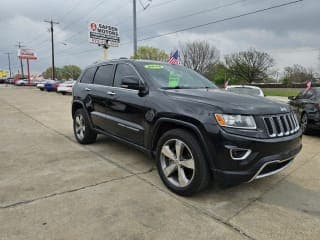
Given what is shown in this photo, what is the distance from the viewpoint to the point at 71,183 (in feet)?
12.5

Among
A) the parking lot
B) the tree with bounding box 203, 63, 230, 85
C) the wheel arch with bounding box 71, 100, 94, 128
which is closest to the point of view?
the parking lot

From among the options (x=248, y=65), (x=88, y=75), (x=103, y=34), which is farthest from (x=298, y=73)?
(x=88, y=75)

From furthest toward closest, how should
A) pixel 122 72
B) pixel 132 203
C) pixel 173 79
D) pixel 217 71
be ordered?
1. pixel 217 71
2. pixel 122 72
3. pixel 173 79
4. pixel 132 203

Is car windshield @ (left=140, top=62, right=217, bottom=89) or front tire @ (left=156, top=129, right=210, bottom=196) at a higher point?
car windshield @ (left=140, top=62, right=217, bottom=89)

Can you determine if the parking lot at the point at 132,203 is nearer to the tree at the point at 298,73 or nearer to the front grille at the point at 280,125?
the front grille at the point at 280,125

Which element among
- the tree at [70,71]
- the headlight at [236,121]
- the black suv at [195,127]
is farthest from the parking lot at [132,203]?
the tree at [70,71]

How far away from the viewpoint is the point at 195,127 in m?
3.15

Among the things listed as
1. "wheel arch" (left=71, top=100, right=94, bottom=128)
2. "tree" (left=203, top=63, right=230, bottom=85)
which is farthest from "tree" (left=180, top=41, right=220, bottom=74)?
"wheel arch" (left=71, top=100, right=94, bottom=128)

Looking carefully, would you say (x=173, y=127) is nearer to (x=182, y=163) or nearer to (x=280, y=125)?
(x=182, y=163)

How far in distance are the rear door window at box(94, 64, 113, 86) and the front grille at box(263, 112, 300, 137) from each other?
110 inches

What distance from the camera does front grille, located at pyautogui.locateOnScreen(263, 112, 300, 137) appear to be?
3097 mm

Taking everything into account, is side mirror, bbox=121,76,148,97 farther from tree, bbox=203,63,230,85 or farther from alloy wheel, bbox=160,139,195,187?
tree, bbox=203,63,230,85

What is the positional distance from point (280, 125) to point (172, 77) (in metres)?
1.75

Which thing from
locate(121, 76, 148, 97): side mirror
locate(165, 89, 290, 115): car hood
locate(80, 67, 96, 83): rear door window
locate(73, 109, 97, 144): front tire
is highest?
locate(80, 67, 96, 83): rear door window
